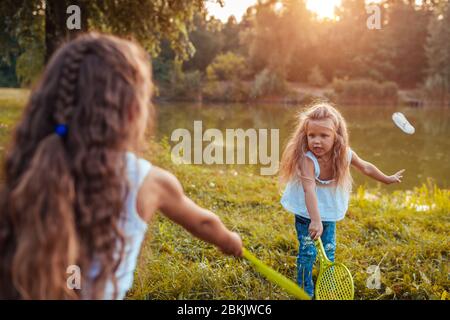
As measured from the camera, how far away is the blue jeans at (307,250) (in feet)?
8.17

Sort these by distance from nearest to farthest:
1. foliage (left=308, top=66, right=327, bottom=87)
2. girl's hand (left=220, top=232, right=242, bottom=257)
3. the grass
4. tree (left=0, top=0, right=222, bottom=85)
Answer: girl's hand (left=220, top=232, right=242, bottom=257), the grass, tree (left=0, top=0, right=222, bottom=85), foliage (left=308, top=66, right=327, bottom=87)

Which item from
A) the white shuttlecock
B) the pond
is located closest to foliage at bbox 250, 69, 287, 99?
the pond

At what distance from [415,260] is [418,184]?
191 inches

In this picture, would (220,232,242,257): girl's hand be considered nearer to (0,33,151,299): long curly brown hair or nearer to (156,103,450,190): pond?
(0,33,151,299): long curly brown hair

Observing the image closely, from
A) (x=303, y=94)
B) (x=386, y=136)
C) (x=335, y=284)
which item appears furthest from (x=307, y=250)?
Answer: (x=303, y=94)

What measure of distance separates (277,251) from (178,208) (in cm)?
179

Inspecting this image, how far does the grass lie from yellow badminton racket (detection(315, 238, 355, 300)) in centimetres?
21

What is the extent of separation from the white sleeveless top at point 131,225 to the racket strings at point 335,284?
131 centimetres

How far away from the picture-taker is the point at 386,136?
12.9 metres

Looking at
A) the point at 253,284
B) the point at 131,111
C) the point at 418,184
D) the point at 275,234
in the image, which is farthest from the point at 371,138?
the point at 131,111

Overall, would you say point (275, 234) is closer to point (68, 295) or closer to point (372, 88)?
point (68, 295)

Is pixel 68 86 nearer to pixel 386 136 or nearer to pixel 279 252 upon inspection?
pixel 279 252

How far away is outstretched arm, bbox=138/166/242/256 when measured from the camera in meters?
1.28
